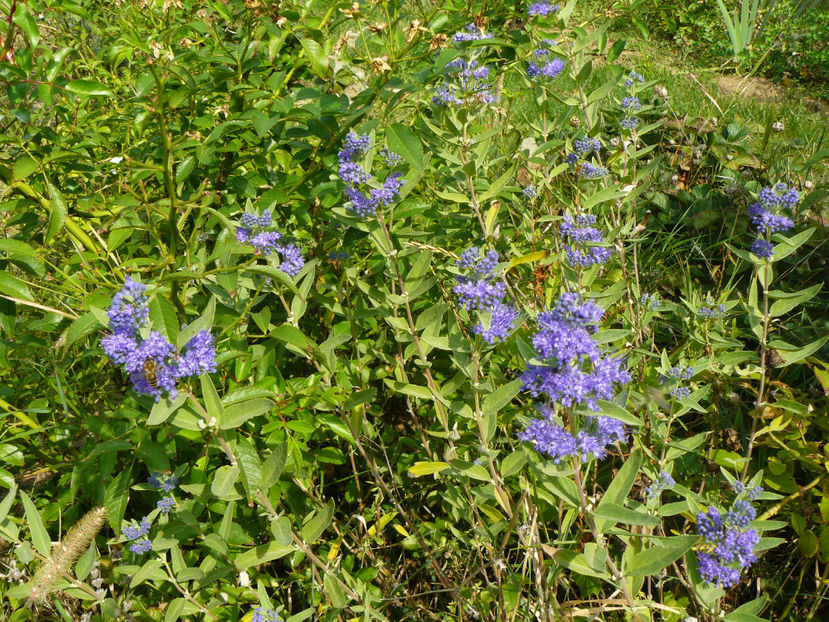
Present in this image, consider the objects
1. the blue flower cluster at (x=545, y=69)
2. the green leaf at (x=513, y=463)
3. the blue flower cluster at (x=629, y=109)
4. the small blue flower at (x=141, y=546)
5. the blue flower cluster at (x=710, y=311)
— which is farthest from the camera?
the blue flower cluster at (x=629, y=109)

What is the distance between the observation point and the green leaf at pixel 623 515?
4.04 feet

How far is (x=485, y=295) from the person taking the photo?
1.55 metres

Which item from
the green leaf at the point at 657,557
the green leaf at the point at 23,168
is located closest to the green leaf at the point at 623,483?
the green leaf at the point at 657,557

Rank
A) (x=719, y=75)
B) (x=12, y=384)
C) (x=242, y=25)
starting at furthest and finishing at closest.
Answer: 1. (x=719, y=75)
2. (x=242, y=25)
3. (x=12, y=384)

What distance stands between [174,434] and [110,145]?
4.37ft

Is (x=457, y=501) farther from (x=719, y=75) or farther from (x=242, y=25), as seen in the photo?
(x=719, y=75)

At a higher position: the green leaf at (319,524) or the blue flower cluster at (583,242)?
the blue flower cluster at (583,242)

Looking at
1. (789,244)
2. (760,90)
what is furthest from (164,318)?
(760,90)

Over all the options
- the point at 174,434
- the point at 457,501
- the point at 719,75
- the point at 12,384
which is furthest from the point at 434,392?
the point at 719,75

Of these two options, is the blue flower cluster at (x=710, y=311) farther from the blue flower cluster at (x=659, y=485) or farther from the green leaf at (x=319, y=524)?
the green leaf at (x=319, y=524)

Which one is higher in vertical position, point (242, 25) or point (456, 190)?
point (242, 25)

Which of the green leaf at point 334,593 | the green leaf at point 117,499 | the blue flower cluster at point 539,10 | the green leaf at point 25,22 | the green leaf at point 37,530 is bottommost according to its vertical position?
the green leaf at point 334,593

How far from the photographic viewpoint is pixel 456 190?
79.8 inches

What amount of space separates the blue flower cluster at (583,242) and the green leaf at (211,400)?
1020mm
